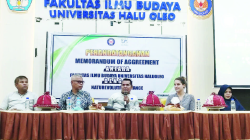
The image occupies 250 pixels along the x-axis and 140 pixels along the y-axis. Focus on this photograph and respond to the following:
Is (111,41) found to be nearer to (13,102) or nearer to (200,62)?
(200,62)

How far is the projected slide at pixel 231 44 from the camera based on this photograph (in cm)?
504

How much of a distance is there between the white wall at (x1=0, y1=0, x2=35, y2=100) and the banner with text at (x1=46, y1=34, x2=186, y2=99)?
354 mm

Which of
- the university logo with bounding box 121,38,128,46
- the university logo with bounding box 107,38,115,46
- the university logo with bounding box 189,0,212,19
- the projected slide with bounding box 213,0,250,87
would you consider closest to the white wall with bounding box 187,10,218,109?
the projected slide with bounding box 213,0,250,87

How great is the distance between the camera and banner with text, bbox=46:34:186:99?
4785mm

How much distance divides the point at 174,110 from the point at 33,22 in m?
2.91

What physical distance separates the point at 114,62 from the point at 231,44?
202 centimetres

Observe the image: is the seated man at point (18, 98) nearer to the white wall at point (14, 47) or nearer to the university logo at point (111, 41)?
the white wall at point (14, 47)

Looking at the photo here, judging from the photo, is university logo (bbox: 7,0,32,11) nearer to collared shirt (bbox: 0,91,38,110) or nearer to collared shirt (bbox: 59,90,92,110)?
collared shirt (bbox: 0,91,38,110)

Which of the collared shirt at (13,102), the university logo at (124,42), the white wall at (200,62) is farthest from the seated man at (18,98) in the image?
the white wall at (200,62)

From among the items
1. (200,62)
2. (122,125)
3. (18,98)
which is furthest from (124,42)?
(122,125)

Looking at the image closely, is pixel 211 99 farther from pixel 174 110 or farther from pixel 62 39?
pixel 62 39

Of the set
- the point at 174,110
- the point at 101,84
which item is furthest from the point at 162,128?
the point at 101,84

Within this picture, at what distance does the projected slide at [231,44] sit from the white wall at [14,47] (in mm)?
3111

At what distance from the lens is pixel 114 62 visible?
16.1 feet
